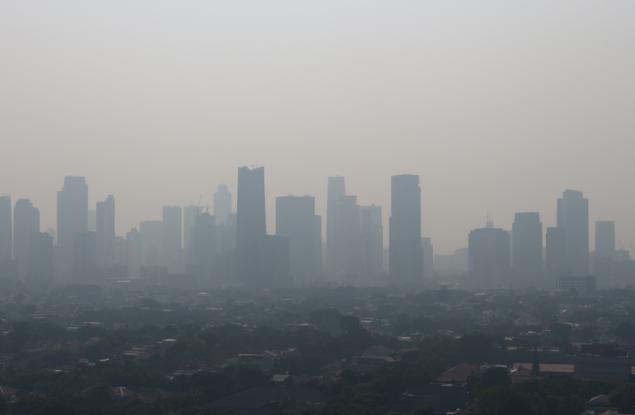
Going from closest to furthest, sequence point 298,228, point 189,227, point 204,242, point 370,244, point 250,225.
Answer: point 250,225, point 298,228, point 204,242, point 370,244, point 189,227

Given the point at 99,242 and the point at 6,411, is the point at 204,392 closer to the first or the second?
the point at 6,411

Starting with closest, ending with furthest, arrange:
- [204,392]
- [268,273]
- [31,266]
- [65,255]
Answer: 1. [204,392]
2. [268,273]
3. [31,266]
4. [65,255]

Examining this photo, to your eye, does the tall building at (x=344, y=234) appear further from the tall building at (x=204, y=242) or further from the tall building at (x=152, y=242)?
the tall building at (x=152, y=242)

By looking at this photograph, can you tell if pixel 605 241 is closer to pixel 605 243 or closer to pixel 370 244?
pixel 605 243

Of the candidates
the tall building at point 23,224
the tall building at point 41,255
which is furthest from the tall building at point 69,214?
the tall building at point 41,255

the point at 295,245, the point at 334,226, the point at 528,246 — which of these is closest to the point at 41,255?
the point at 295,245

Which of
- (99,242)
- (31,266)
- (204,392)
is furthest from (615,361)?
(99,242)
